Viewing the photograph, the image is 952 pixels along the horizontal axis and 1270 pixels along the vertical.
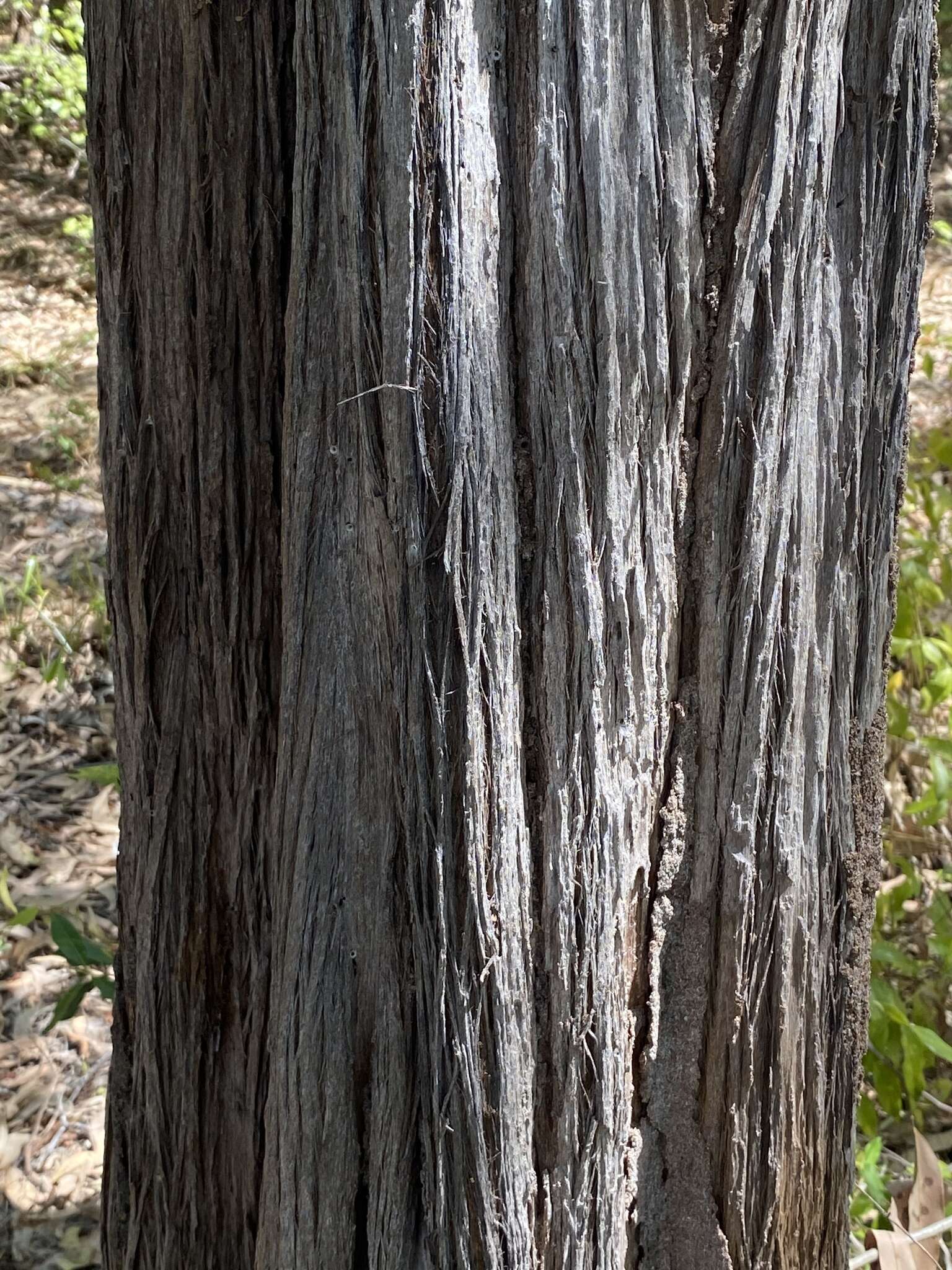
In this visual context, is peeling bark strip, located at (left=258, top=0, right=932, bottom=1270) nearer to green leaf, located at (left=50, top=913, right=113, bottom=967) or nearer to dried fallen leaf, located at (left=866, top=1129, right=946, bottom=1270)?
dried fallen leaf, located at (left=866, top=1129, right=946, bottom=1270)

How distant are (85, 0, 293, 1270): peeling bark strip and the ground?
0.85 m

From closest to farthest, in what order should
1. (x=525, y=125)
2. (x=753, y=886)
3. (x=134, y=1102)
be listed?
(x=525, y=125) → (x=753, y=886) → (x=134, y=1102)

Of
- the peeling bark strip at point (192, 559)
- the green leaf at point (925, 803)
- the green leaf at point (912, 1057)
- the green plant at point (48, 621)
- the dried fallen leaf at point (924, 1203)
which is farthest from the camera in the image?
the green plant at point (48, 621)

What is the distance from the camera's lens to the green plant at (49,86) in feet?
23.3

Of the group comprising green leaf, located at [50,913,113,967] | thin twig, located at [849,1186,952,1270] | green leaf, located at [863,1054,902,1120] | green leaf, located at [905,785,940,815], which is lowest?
thin twig, located at [849,1186,952,1270]

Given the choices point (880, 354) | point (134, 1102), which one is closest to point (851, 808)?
point (880, 354)

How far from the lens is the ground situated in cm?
267

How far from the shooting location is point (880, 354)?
57.6 inches

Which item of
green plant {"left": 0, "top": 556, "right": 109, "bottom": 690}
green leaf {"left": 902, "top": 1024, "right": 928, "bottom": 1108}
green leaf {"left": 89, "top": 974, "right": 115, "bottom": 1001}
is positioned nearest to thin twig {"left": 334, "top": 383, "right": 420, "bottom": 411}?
green leaf {"left": 89, "top": 974, "right": 115, "bottom": 1001}

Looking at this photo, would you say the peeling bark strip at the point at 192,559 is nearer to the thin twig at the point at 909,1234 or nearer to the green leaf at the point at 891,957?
the thin twig at the point at 909,1234

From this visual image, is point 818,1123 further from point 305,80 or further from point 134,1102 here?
point 305,80

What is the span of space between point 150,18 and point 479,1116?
1232mm

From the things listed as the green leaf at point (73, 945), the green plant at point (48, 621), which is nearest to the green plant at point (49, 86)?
the green plant at point (48, 621)

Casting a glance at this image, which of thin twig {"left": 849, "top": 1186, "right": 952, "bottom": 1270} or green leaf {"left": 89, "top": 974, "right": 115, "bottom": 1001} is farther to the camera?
green leaf {"left": 89, "top": 974, "right": 115, "bottom": 1001}
